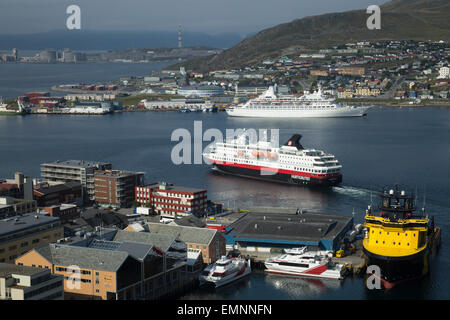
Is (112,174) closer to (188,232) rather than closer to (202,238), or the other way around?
(188,232)

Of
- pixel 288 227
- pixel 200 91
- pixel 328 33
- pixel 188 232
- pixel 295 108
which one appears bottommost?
pixel 288 227

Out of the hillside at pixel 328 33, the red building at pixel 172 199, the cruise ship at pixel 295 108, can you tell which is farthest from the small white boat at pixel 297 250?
the hillside at pixel 328 33

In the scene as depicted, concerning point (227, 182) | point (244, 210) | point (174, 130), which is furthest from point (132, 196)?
point (174, 130)

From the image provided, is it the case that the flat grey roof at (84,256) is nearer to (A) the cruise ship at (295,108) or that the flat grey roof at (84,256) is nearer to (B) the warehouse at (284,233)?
(B) the warehouse at (284,233)

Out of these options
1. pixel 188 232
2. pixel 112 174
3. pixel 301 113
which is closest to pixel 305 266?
pixel 188 232

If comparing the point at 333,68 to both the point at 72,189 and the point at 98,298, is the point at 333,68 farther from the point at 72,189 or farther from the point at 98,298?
the point at 98,298

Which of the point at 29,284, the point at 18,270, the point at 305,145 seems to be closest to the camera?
the point at 29,284
